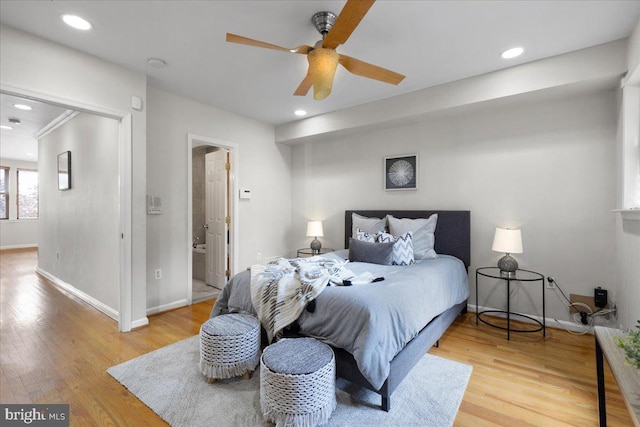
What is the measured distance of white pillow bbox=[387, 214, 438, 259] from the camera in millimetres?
3344

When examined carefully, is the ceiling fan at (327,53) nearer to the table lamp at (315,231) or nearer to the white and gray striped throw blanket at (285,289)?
the white and gray striped throw blanket at (285,289)

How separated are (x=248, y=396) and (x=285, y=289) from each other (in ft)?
2.32

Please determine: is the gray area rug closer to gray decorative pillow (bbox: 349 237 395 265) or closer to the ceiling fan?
gray decorative pillow (bbox: 349 237 395 265)

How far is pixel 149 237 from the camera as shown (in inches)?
135

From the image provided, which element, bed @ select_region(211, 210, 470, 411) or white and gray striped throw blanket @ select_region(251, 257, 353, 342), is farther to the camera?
white and gray striped throw blanket @ select_region(251, 257, 353, 342)

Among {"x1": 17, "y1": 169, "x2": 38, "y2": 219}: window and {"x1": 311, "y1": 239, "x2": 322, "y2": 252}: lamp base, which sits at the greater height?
{"x1": 17, "y1": 169, "x2": 38, "y2": 219}: window

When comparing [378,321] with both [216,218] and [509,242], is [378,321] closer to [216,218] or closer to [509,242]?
[509,242]

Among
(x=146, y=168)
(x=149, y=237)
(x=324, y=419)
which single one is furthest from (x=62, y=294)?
(x=324, y=419)

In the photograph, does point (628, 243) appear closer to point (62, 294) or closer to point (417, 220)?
point (417, 220)

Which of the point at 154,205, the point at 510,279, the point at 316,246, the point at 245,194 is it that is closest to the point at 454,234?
the point at 510,279

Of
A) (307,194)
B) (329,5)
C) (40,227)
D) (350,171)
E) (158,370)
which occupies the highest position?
(329,5)

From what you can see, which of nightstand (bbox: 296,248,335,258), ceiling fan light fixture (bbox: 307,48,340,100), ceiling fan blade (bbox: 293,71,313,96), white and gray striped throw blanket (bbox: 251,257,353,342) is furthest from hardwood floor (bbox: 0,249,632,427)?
ceiling fan blade (bbox: 293,71,313,96)

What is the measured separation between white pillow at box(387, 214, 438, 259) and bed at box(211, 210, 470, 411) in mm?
612

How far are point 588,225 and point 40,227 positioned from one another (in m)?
8.03
